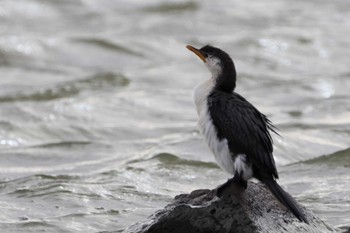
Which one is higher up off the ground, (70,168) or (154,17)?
(154,17)

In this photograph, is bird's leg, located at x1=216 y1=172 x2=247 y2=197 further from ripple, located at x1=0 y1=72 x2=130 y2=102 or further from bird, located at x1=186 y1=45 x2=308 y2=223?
ripple, located at x1=0 y1=72 x2=130 y2=102

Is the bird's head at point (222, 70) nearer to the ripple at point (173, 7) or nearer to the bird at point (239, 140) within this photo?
the bird at point (239, 140)

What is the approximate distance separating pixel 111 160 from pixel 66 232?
3.08 meters

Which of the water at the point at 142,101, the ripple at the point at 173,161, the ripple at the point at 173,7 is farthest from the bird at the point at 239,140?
the ripple at the point at 173,7

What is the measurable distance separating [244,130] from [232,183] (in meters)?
0.39

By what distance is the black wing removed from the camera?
7414 mm

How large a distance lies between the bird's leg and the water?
1513 mm

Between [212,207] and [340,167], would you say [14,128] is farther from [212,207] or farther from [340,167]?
[212,207]

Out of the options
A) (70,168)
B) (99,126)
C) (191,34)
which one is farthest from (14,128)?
(191,34)

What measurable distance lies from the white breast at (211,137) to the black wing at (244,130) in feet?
0.16

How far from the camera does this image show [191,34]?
18812 millimetres

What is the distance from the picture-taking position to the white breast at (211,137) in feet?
24.7

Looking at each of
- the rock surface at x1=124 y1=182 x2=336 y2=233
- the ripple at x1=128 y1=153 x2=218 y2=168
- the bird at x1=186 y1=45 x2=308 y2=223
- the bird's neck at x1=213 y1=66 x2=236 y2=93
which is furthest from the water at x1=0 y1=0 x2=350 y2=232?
the bird's neck at x1=213 y1=66 x2=236 y2=93

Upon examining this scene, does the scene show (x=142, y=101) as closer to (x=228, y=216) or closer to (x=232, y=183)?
(x=232, y=183)
